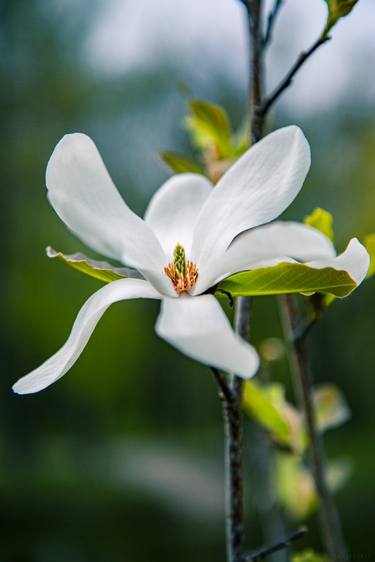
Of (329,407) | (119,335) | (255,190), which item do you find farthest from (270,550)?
(119,335)

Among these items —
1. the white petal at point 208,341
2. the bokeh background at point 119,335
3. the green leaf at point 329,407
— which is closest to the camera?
the white petal at point 208,341

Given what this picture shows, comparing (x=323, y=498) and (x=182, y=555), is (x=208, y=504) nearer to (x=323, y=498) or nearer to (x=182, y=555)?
(x=182, y=555)

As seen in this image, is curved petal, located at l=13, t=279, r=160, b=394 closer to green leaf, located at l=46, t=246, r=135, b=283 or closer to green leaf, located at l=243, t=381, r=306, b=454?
green leaf, located at l=46, t=246, r=135, b=283

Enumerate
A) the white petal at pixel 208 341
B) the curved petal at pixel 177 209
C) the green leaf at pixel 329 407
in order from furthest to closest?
the green leaf at pixel 329 407, the curved petal at pixel 177 209, the white petal at pixel 208 341

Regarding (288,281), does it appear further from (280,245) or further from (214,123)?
(214,123)

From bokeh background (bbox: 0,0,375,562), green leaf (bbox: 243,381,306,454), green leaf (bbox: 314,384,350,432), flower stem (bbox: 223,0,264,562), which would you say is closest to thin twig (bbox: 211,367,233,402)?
flower stem (bbox: 223,0,264,562)

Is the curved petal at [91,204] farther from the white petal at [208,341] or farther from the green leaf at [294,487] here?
the green leaf at [294,487]

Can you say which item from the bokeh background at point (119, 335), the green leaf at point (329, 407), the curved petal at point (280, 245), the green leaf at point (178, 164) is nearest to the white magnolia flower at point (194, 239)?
the curved petal at point (280, 245)

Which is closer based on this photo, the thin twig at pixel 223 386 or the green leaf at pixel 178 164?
the thin twig at pixel 223 386
